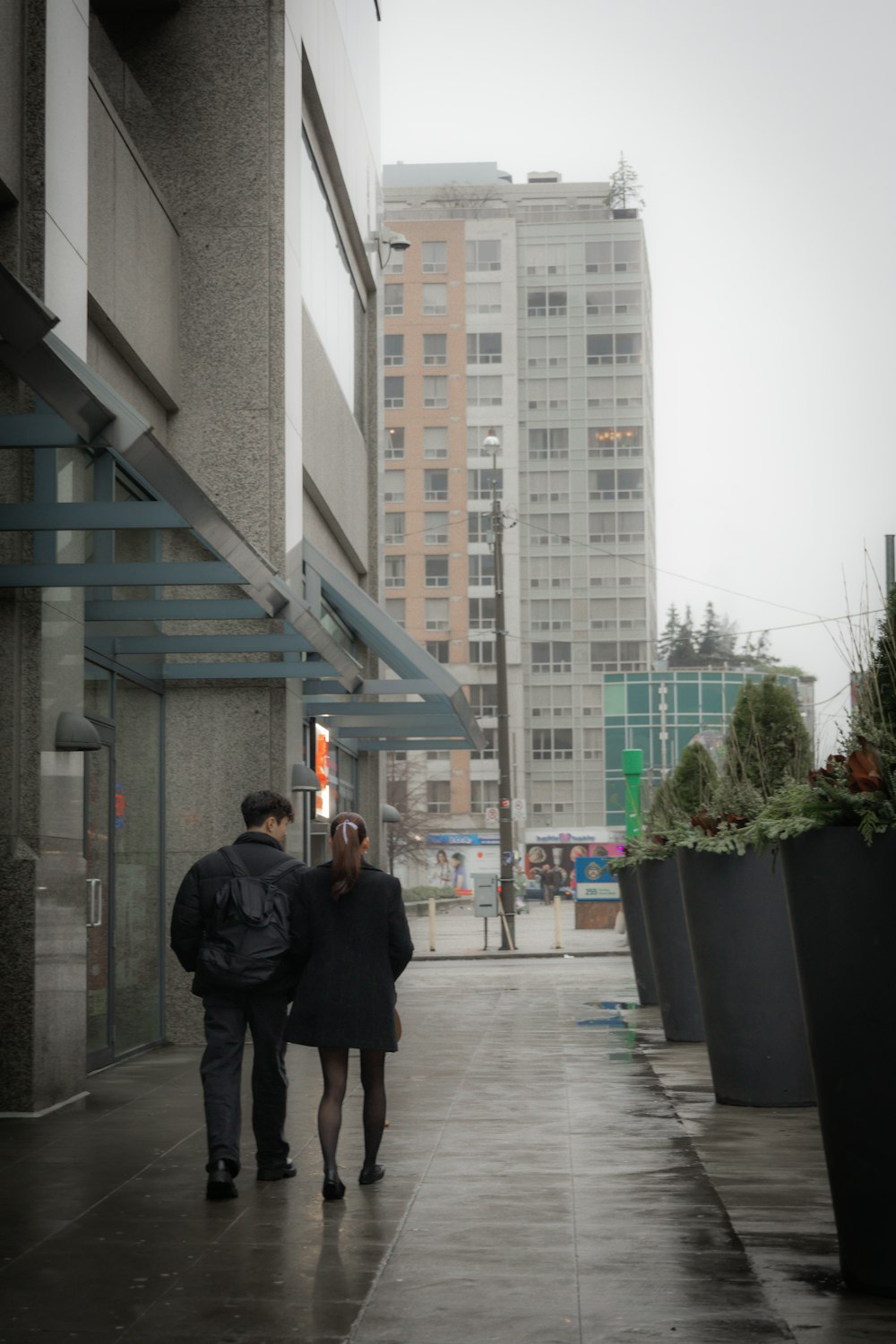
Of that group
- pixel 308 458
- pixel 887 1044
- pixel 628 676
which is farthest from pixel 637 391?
pixel 887 1044

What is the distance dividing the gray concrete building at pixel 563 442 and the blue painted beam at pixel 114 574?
83.9 metres

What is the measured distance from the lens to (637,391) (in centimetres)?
9669

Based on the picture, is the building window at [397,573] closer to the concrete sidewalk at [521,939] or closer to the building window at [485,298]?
the building window at [485,298]

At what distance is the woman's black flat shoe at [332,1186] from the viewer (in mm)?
7297

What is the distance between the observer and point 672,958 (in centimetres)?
1415

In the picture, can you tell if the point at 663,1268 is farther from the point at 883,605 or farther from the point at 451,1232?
the point at 883,605

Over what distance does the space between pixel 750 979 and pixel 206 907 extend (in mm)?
3510

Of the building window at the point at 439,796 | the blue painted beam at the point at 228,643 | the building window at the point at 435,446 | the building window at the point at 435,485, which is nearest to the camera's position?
the blue painted beam at the point at 228,643

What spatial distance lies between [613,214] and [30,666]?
3671 inches

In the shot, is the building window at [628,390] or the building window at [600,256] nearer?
the building window at [628,390]

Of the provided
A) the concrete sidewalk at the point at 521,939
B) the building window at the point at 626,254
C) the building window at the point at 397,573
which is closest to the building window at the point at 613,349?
the building window at the point at 626,254

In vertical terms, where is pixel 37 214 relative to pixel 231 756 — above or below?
above

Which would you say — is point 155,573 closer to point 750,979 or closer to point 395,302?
point 750,979

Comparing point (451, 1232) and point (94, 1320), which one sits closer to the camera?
point (94, 1320)
